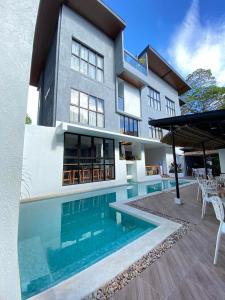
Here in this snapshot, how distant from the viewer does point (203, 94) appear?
75.3 ft

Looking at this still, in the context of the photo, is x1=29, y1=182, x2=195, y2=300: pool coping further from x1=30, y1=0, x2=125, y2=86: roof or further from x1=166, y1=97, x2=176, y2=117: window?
x1=166, y1=97, x2=176, y2=117: window

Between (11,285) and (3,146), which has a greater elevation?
(3,146)

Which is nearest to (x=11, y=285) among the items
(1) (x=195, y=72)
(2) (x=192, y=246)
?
(2) (x=192, y=246)

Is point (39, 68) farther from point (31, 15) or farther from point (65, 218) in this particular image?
point (31, 15)

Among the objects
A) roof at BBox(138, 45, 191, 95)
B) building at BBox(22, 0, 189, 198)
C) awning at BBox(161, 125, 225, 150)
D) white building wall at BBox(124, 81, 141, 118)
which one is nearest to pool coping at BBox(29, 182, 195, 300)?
awning at BBox(161, 125, 225, 150)

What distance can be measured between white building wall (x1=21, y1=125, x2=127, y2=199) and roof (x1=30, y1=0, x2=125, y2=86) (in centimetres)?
861

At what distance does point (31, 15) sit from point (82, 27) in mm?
12949

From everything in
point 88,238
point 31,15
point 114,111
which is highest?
point 114,111

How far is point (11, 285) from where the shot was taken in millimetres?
1267

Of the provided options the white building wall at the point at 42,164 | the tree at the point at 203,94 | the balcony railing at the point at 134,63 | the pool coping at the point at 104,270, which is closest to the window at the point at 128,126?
the balcony railing at the point at 134,63

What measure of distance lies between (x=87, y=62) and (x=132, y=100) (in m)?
5.47

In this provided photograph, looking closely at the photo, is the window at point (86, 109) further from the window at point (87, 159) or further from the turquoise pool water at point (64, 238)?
the turquoise pool water at point (64, 238)

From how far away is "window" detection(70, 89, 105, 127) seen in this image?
34.9ft

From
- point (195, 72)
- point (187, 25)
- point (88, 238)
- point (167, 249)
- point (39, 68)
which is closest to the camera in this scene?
point (167, 249)
